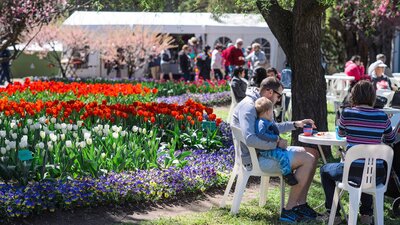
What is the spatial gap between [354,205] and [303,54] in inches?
171

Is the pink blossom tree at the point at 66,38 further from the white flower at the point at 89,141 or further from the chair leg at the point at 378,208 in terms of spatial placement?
the chair leg at the point at 378,208

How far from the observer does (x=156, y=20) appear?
91.3ft

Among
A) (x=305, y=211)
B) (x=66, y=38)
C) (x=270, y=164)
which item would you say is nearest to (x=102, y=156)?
(x=270, y=164)

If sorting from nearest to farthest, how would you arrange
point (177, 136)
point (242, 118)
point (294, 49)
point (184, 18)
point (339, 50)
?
point (242, 118) < point (177, 136) < point (294, 49) < point (184, 18) < point (339, 50)

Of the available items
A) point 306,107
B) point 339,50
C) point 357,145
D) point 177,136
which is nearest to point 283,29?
point 306,107

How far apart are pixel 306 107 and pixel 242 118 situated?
11.6 ft

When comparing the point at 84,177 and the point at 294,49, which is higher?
the point at 294,49

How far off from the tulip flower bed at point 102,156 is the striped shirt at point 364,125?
2.02m

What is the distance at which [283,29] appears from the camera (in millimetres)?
10633

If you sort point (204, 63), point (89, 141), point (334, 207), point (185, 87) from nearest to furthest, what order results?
point (334, 207)
point (89, 141)
point (185, 87)
point (204, 63)

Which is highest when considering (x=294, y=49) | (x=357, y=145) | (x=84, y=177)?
(x=294, y=49)

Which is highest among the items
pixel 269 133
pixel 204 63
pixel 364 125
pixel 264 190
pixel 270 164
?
pixel 364 125

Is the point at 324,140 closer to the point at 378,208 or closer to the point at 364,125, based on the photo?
the point at 364,125

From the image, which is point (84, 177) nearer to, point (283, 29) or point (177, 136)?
point (177, 136)
